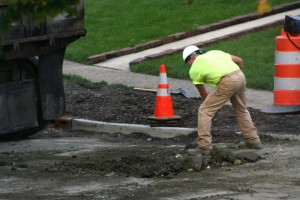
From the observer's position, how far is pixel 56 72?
11844 millimetres

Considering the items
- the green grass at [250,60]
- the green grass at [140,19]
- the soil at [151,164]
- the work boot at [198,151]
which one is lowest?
the soil at [151,164]

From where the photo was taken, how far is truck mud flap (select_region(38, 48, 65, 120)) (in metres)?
11.7

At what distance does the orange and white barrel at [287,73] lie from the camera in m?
12.8

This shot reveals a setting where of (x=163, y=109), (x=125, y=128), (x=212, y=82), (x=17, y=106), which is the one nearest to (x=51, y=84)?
(x=17, y=106)

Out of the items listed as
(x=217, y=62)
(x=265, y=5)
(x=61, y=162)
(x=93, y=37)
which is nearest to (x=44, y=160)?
(x=61, y=162)

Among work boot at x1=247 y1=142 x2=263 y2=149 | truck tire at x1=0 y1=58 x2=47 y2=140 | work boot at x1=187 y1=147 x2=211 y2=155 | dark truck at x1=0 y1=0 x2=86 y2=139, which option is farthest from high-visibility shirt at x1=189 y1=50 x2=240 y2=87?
truck tire at x1=0 y1=58 x2=47 y2=140

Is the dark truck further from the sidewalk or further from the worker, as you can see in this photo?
the sidewalk

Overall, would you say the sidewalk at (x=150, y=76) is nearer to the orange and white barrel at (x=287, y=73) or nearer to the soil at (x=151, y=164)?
the orange and white barrel at (x=287, y=73)

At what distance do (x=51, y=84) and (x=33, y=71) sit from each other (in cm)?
29

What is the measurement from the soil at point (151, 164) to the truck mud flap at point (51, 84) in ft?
1.51

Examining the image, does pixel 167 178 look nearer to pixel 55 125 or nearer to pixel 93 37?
pixel 55 125

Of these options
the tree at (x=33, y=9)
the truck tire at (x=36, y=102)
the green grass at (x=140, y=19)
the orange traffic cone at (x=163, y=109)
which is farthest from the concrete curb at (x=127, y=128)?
the tree at (x=33, y=9)

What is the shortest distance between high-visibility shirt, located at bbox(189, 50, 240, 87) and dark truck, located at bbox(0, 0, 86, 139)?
161 centimetres

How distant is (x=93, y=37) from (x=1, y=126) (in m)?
9.62
